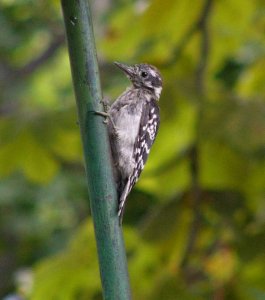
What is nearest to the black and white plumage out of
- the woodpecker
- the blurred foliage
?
the woodpecker

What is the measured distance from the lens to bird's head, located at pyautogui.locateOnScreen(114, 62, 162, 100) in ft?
14.8

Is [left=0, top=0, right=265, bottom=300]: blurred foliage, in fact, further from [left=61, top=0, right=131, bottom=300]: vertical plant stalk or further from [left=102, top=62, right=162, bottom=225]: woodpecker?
[left=61, top=0, right=131, bottom=300]: vertical plant stalk

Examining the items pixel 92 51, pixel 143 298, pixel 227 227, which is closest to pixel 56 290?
pixel 143 298

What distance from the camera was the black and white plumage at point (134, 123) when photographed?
3.93 meters

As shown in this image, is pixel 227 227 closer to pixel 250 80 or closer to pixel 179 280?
pixel 179 280

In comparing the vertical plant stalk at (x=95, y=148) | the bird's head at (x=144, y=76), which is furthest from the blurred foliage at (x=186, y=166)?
the vertical plant stalk at (x=95, y=148)

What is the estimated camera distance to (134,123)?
14.3ft

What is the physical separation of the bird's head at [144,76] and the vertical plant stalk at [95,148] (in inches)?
75.9

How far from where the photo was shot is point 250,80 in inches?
241

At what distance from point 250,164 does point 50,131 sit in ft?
3.53

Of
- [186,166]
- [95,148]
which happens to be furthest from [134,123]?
[95,148]

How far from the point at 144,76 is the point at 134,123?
30 centimetres

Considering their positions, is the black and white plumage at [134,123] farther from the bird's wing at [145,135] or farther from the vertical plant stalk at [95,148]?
the vertical plant stalk at [95,148]

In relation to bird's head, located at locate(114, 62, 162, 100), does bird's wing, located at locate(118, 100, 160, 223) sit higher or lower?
lower
